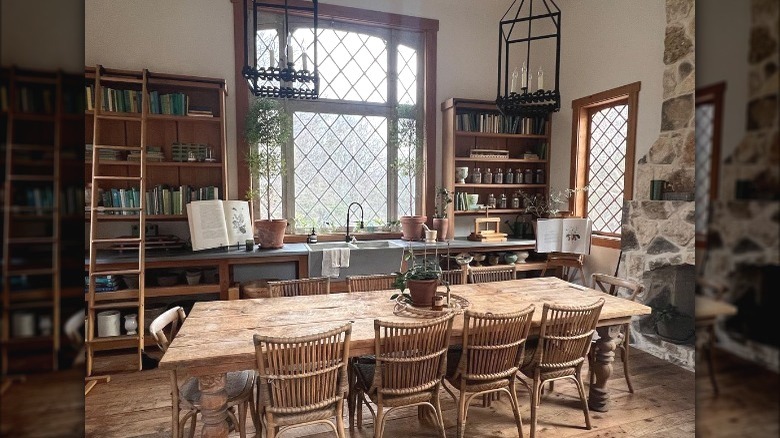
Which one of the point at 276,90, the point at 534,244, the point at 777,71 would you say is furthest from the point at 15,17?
the point at 534,244

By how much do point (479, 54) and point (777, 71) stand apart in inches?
198

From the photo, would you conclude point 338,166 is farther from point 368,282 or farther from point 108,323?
point 108,323

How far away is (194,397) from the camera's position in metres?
2.03

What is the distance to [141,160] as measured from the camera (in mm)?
3342

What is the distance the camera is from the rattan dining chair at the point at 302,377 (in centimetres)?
174

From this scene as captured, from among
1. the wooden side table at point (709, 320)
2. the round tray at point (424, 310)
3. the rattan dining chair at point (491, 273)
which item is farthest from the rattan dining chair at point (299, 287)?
the wooden side table at point (709, 320)

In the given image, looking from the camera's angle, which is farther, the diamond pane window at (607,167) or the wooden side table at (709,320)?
the diamond pane window at (607,167)

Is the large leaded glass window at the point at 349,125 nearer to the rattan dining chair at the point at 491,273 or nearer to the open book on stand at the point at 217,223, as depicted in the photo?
the open book on stand at the point at 217,223

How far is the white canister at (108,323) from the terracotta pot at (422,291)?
242cm

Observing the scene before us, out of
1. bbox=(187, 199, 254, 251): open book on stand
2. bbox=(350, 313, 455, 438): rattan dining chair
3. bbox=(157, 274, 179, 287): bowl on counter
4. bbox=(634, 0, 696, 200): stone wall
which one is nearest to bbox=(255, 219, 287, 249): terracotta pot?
bbox=(187, 199, 254, 251): open book on stand

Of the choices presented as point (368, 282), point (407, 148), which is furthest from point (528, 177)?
point (368, 282)

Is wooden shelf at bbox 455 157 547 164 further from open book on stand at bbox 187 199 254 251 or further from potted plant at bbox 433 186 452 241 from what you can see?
open book on stand at bbox 187 199 254 251

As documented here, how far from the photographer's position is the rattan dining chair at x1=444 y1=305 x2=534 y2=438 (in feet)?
6.76

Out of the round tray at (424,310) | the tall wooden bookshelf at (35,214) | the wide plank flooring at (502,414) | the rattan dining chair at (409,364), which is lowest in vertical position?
the wide plank flooring at (502,414)
